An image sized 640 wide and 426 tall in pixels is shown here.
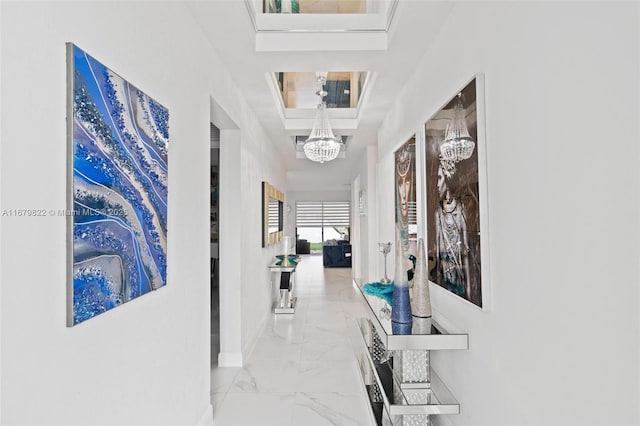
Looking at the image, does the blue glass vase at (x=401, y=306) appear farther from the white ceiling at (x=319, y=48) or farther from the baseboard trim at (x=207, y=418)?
the white ceiling at (x=319, y=48)

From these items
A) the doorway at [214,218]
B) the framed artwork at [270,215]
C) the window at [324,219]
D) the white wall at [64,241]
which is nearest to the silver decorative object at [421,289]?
the white wall at [64,241]

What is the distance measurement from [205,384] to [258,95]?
8.21 ft

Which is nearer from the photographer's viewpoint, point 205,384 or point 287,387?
point 205,384

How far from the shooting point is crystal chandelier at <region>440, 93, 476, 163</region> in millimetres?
1779

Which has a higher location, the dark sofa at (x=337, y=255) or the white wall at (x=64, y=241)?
the white wall at (x=64, y=241)

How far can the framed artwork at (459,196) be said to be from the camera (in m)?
1.63

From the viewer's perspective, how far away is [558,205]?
3.68ft

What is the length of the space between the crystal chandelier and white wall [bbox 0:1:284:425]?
148cm

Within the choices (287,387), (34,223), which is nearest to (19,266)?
(34,223)

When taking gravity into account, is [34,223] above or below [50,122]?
below

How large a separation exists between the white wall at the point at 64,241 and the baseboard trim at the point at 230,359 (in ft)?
3.25

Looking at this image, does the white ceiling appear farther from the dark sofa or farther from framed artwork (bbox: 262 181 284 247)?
the dark sofa

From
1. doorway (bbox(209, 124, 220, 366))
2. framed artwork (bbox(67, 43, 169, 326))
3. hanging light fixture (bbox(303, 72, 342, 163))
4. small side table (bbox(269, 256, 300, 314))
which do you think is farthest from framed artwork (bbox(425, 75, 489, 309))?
small side table (bbox(269, 256, 300, 314))

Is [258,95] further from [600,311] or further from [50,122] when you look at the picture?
[600,311]
